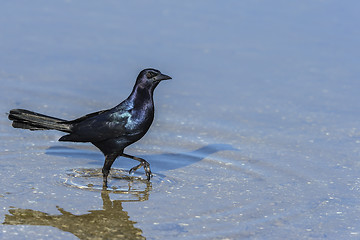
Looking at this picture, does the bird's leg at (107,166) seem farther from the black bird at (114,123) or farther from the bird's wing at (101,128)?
the bird's wing at (101,128)

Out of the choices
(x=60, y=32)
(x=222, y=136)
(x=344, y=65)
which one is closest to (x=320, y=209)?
(x=222, y=136)

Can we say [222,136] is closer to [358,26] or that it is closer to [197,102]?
[197,102]

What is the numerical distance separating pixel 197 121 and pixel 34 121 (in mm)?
2821

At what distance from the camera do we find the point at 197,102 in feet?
39.1

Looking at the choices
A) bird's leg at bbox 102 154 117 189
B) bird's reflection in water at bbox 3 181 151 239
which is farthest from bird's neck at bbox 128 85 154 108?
bird's reflection in water at bbox 3 181 151 239

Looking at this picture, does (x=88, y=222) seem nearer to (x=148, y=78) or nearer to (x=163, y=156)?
(x=148, y=78)

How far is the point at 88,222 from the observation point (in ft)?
25.7

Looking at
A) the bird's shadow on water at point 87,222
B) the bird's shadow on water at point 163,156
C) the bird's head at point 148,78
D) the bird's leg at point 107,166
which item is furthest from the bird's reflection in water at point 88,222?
the bird's shadow on water at point 163,156

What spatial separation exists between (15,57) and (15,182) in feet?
15.7

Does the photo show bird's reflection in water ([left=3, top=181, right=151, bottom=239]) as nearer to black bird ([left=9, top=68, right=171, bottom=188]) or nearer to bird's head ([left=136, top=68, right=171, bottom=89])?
black bird ([left=9, top=68, right=171, bottom=188])

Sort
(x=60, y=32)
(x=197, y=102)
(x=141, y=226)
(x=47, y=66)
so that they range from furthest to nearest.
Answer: (x=60, y=32)
(x=47, y=66)
(x=197, y=102)
(x=141, y=226)

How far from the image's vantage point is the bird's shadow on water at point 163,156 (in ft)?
32.0

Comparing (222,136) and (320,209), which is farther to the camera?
(222,136)

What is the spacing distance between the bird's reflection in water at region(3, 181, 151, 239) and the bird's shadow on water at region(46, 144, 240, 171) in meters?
1.55
